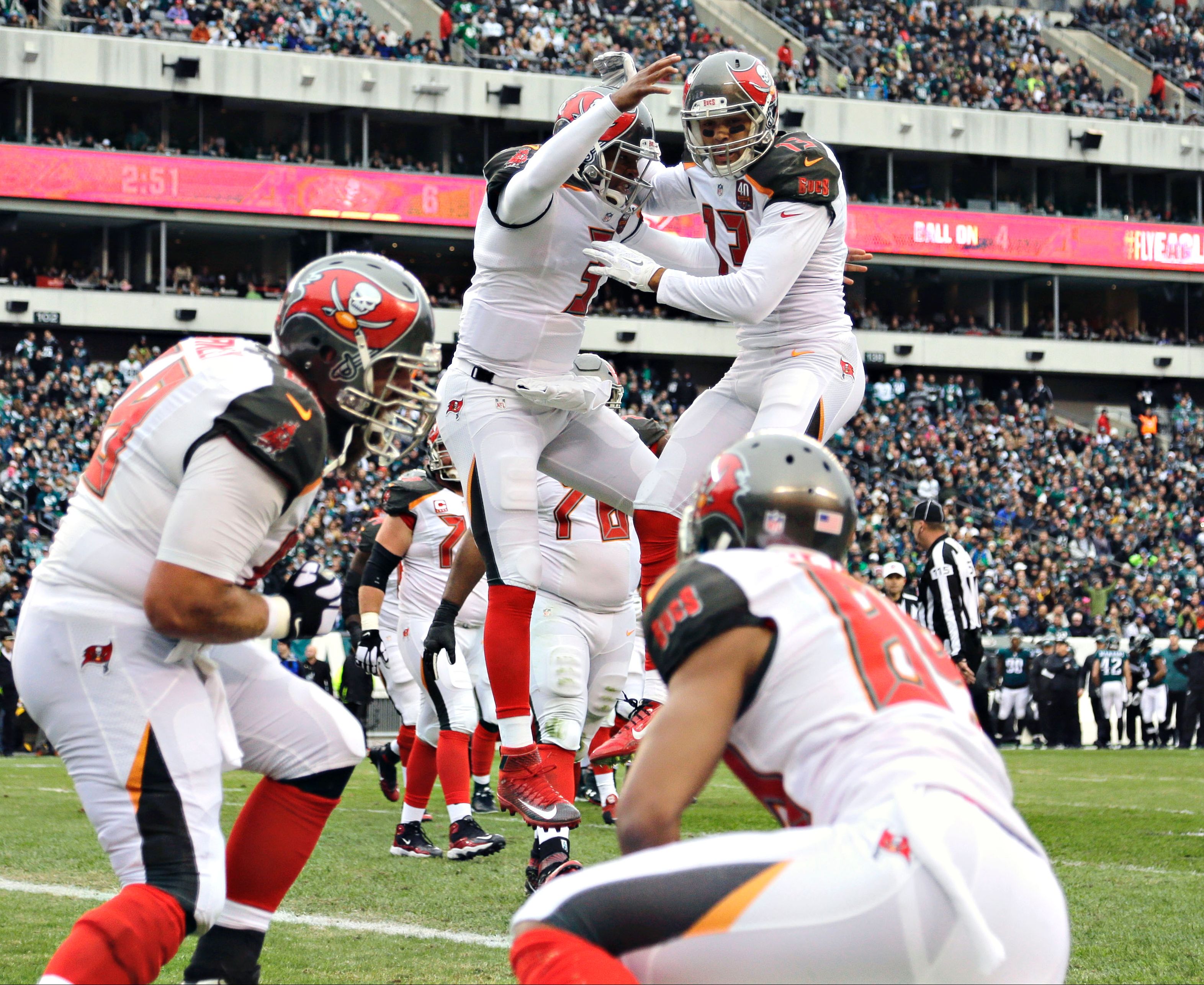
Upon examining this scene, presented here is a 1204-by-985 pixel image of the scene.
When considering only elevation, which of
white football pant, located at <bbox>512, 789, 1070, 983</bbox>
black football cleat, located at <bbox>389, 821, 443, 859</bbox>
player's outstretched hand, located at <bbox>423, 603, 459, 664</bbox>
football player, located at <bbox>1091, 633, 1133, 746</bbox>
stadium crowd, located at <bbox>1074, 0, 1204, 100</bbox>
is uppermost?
stadium crowd, located at <bbox>1074, 0, 1204, 100</bbox>

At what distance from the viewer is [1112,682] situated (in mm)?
25250

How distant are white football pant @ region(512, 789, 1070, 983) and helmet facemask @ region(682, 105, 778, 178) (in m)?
4.09

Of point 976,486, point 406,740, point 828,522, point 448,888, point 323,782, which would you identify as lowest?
point 976,486

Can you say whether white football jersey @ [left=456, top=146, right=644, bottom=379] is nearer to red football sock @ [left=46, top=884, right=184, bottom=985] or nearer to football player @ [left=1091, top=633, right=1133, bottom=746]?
red football sock @ [left=46, top=884, right=184, bottom=985]

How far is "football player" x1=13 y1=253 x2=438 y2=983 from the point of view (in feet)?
12.3

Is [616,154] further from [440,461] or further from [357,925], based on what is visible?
[357,925]

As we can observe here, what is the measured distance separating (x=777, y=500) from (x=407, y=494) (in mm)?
6780

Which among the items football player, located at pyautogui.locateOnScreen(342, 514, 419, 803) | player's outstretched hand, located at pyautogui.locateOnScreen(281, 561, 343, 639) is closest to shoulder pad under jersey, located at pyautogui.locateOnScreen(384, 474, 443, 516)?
football player, located at pyautogui.locateOnScreen(342, 514, 419, 803)

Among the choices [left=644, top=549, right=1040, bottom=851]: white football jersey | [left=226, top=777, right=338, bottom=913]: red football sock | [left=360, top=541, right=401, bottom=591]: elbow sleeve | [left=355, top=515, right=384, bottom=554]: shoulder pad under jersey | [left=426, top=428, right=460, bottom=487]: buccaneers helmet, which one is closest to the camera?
[left=644, top=549, right=1040, bottom=851]: white football jersey

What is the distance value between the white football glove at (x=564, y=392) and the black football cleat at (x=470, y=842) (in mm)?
2341

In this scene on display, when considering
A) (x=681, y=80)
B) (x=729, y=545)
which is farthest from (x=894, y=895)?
(x=681, y=80)

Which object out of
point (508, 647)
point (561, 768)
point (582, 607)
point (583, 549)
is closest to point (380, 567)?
point (583, 549)

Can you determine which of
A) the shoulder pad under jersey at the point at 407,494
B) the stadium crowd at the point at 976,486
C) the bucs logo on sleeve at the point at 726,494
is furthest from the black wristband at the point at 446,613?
the stadium crowd at the point at 976,486

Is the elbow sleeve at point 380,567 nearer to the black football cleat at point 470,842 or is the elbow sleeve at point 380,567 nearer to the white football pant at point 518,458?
the black football cleat at point 470,842
